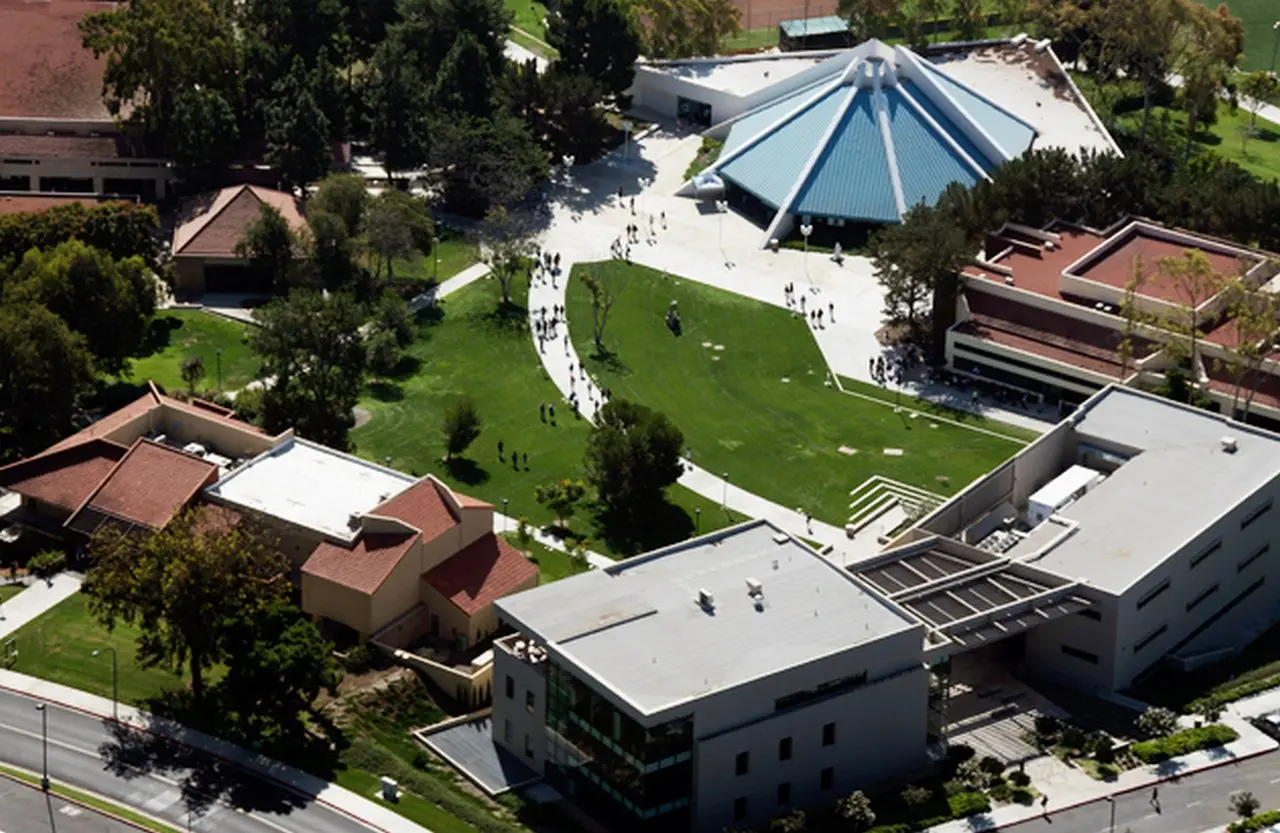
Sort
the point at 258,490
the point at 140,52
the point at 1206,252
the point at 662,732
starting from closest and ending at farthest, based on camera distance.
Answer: the point at 662,732 → the point at 258,490 → the point at 1206,252 → the point at 140,52

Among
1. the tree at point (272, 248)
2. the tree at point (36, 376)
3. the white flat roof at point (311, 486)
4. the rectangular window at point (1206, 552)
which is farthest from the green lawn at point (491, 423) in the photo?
the rectangular window at point (1206, 552)

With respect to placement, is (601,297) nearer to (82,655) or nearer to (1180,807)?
(82,655)

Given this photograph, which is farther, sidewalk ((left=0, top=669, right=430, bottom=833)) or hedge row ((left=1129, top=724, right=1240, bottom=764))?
hedge row ((left=1129, top=724, right=1240, bottom=764))

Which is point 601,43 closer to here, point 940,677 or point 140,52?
point 140,52

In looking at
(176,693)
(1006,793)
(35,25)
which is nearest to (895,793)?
(1006,793)

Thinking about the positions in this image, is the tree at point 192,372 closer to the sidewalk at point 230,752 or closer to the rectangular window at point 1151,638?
the sidewalk at point 230,752

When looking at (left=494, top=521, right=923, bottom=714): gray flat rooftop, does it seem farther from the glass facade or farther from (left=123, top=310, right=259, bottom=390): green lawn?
(left=123, top=310, right=259, bottom=390): green lawn

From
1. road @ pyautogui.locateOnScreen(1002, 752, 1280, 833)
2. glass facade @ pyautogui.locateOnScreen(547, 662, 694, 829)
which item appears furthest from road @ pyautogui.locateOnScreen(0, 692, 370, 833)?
road @ pyautogui.locateOnScreen(1002, 752, 1280, 833)
